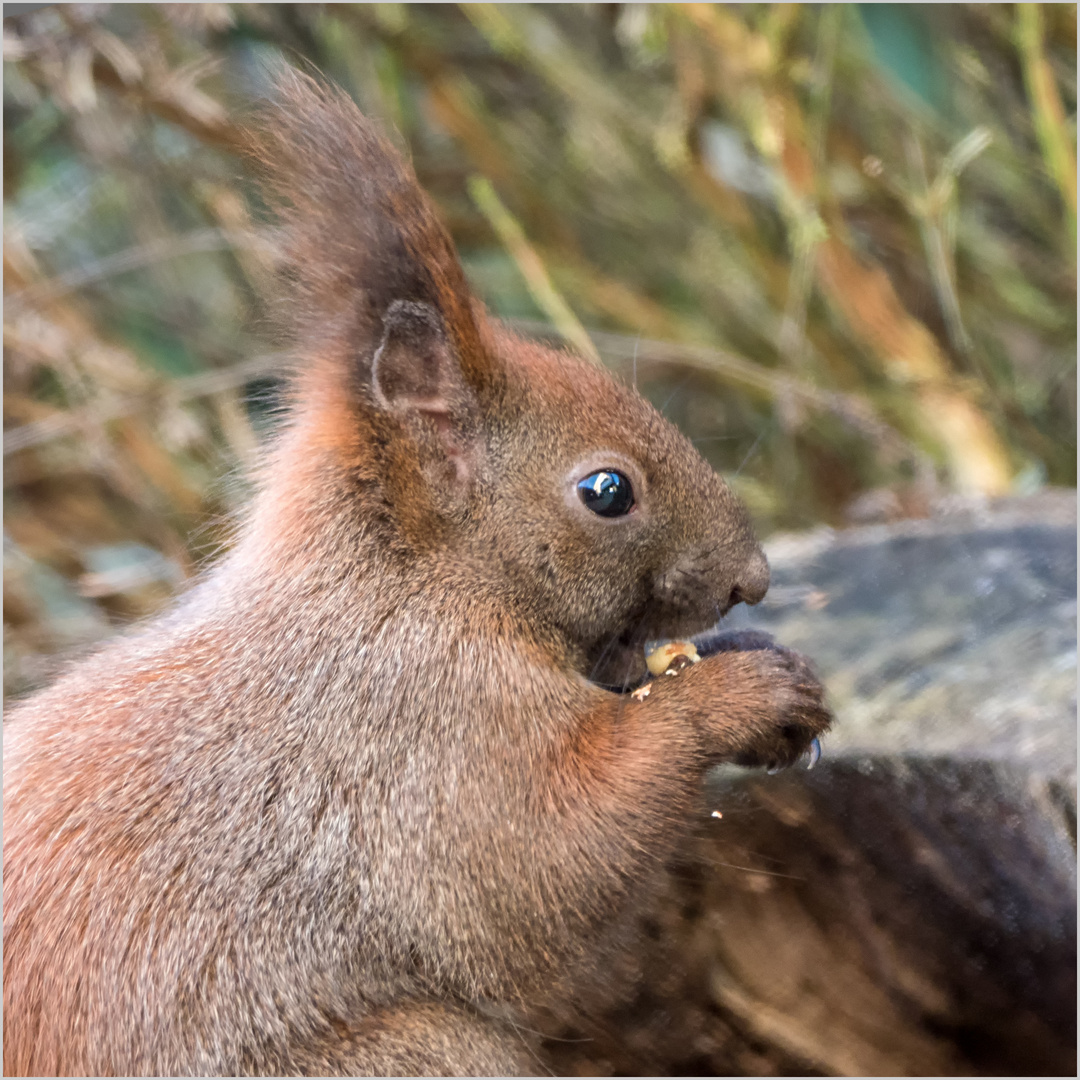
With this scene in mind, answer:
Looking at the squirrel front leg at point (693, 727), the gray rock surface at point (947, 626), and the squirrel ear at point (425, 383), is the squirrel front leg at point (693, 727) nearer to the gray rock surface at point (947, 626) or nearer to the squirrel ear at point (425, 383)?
the gray rock surface at point (947, 626)

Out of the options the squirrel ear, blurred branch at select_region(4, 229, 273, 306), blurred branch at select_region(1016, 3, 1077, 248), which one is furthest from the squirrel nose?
blurred branch at select_region(4, 229, 273, 306)

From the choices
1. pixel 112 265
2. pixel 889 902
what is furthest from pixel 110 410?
pixel 889 902

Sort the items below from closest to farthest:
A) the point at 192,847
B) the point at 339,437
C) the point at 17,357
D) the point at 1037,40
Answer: the point at 192,847 < the point at 339,437 < the point at 1037,40 < the point at 17,357

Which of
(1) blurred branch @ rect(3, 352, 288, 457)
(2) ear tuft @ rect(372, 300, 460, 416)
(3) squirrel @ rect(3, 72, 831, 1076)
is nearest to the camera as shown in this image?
(3) squirrel @ rect(3, 72, 831, 1076)

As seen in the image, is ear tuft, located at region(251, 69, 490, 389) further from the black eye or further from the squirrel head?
the black eye

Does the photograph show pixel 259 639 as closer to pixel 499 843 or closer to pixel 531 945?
pixel 499 843

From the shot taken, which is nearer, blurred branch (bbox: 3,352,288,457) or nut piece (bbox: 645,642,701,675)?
nut piece (bbox: 645,642,701,675)

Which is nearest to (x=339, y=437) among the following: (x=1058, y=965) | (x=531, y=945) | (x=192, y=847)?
(x=192, y=847)

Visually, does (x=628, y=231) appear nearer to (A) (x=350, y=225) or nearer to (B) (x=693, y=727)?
(A) (x=350, y=225)

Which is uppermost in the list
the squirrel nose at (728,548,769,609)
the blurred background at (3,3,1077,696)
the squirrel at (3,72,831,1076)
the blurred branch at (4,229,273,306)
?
the blurred background at (3,3,1077,696)
